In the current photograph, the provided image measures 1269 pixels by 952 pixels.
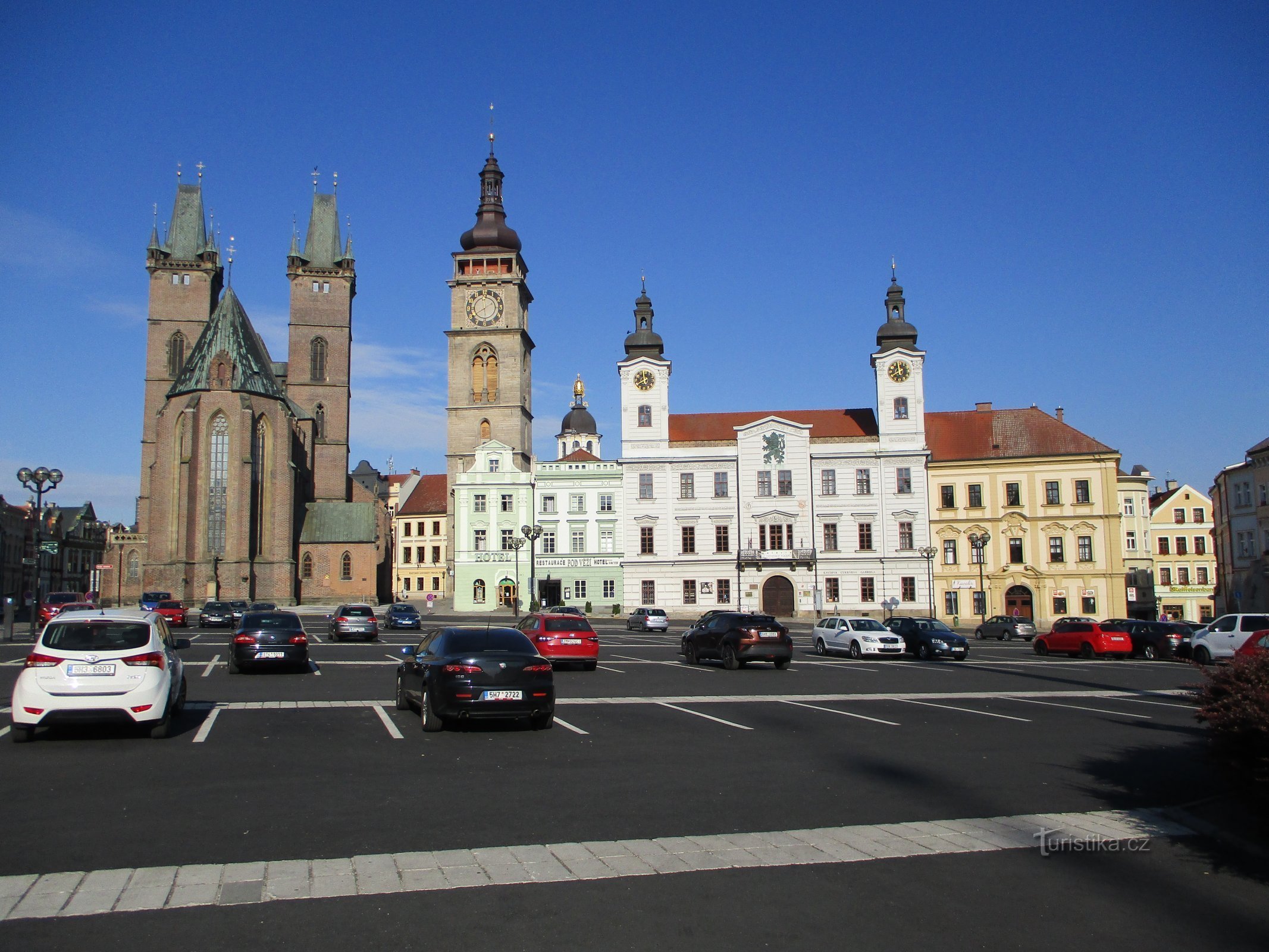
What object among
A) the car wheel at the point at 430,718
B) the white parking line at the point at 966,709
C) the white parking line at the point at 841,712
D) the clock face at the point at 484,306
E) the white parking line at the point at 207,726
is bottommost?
the white parking line at the point at 966,709

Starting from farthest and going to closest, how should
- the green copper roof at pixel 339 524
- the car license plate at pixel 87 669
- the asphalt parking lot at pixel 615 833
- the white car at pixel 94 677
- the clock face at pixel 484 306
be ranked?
the clock face at pixel 484 306, the green copper roof at pixel 339 524, the car license plate at pixel 87 669, the white car at pixel 94 677, the asphalt parking lot at pixel 615 833

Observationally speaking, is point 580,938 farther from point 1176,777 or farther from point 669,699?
point 669,699

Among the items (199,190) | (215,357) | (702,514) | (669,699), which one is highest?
(199,190)

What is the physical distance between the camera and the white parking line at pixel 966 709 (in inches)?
621

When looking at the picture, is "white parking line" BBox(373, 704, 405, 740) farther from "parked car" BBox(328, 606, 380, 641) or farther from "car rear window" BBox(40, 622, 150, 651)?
"parked car" BBox(328, 606, 380, 641)

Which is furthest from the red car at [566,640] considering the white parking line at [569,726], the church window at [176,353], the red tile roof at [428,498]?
the red tile roof at [428,498]

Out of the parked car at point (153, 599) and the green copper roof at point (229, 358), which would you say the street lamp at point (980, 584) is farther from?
the green copper roof at point (229, 358)

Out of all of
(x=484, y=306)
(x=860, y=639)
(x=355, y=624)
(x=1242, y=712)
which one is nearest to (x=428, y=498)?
(x=484, y=306)

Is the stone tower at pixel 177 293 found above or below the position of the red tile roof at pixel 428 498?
above

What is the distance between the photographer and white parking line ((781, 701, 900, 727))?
1513cm

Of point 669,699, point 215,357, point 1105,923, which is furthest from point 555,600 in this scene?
point 1105,923

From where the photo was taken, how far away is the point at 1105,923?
6.12 metres

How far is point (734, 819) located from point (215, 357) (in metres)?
74.7

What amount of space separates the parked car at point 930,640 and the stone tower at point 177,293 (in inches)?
2853
